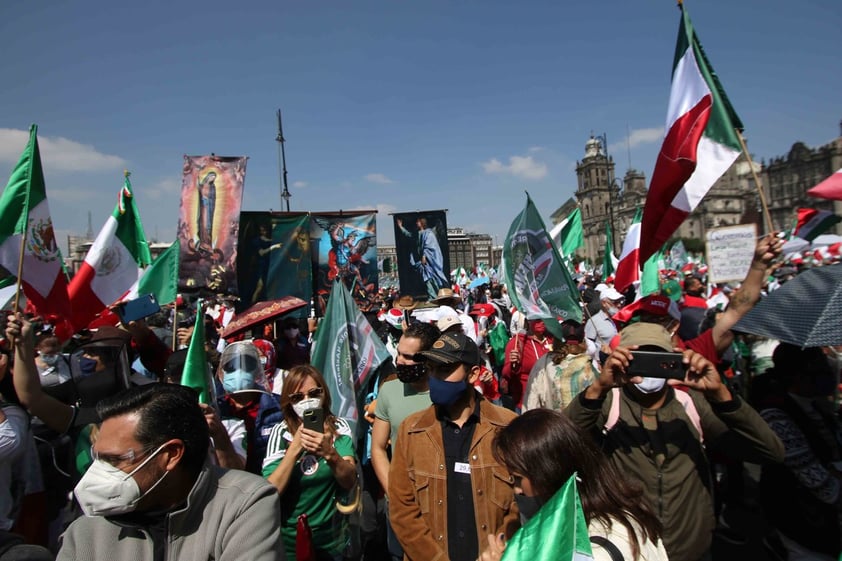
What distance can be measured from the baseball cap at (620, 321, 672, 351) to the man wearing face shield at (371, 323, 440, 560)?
1450 mm

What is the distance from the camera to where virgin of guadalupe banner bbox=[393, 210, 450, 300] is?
Result: 9297 millimetres

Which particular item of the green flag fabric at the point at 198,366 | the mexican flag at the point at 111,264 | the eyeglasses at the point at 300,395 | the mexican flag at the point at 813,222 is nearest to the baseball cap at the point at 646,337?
the eyeglasses at the point at 300,395

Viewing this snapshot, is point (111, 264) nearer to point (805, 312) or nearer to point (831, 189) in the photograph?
point (805, 312)

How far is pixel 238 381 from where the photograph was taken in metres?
3.68

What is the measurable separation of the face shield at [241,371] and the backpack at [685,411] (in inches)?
95.8

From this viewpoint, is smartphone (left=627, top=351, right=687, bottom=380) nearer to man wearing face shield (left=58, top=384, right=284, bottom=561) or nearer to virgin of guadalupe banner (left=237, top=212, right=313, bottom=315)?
man wearing face shield (left=58, top=384, right=284, bottom=561)

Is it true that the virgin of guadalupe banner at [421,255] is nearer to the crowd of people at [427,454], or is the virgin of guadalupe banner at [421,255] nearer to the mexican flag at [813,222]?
the crowd of people at [427,454]

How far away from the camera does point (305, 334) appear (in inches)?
319

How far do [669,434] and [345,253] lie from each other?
6563mm

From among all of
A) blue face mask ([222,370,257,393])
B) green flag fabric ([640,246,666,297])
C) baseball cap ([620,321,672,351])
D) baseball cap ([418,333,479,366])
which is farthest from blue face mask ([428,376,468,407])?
green flag fabric ([640,246,666,297])

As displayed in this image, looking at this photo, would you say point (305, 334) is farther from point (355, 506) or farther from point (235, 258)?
point (355, 506)

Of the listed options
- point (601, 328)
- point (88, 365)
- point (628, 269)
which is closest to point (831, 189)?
point (628, 269)

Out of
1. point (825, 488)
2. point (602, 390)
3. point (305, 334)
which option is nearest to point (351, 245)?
point (305, 334)

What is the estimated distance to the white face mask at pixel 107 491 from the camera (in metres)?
1.65
